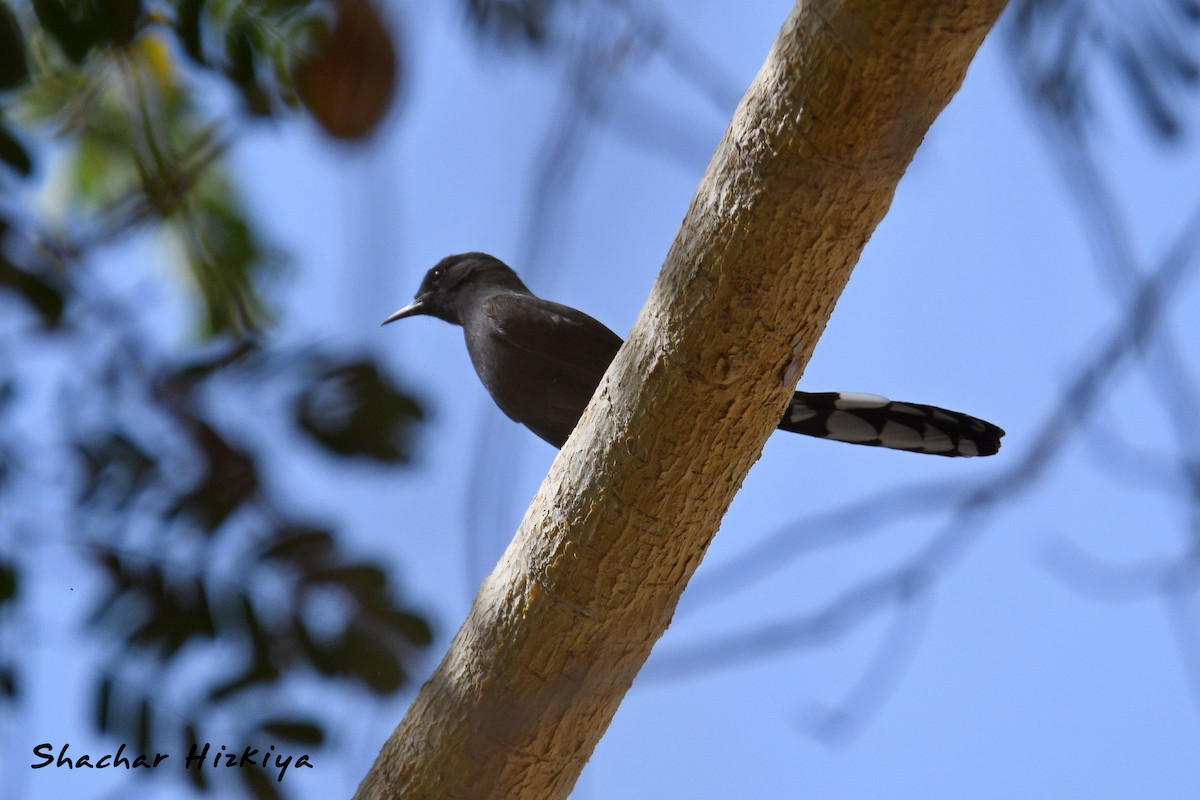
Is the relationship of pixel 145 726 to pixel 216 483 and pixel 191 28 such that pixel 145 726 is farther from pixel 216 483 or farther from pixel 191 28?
pixel 191 28

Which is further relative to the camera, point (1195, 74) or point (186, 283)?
point (186, 283)

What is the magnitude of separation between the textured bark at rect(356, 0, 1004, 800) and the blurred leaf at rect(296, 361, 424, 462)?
0.53 metres

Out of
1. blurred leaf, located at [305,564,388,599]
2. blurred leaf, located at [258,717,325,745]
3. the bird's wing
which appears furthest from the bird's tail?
blurred leaf, located at [258,717,325,745]

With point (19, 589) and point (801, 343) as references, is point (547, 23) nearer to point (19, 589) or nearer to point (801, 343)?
point (801, 343)

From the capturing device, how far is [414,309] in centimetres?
517

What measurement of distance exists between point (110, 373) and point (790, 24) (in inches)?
86.4

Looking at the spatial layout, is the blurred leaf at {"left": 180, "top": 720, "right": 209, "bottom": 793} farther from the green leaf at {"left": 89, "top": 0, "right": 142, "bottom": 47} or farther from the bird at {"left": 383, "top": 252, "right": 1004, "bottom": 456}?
the green leaf at {"left": 89, "top": 0, "right": 142, "bottom": 47}

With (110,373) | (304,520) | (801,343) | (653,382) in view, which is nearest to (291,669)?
(304,520)

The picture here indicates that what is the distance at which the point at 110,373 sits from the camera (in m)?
3.35

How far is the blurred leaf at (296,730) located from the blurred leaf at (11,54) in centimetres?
194

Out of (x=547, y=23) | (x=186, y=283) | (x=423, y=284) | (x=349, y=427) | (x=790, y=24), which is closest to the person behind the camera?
(x=790, y=24)

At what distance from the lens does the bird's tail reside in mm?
4113

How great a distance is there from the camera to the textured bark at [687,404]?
7.62ft

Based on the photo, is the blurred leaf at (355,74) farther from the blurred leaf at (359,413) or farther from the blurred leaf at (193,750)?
the blurred leaf at (193,750)
